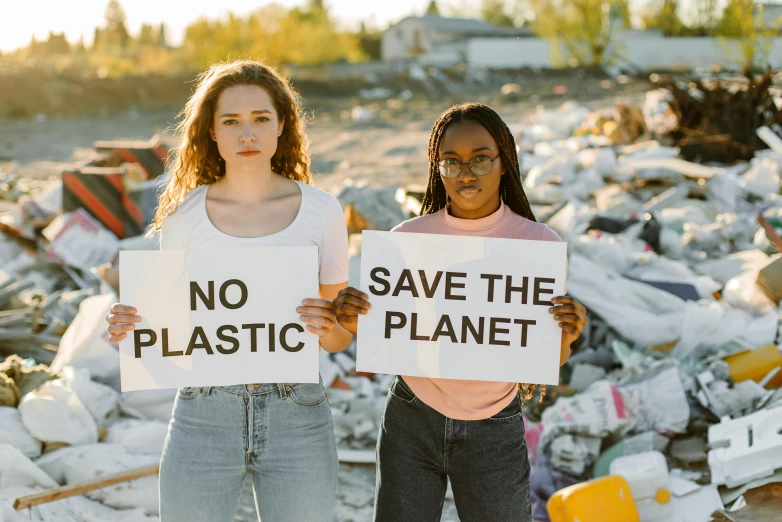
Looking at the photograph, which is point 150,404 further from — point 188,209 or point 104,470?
point 188,209

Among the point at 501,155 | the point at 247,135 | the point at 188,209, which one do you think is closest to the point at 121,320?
the point at 188,209

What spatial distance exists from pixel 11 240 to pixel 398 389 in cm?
575

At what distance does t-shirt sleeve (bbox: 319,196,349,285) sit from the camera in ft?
6.93

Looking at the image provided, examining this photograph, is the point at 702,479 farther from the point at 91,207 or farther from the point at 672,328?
the point at 91,207

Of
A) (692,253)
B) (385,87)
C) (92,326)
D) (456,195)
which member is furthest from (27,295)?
(385,87)

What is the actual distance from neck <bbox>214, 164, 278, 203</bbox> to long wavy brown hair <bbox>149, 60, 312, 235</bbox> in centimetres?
12

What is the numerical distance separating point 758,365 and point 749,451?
0.97m

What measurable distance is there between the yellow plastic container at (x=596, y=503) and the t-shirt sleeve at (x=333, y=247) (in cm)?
156

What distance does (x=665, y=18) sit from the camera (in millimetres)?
50875

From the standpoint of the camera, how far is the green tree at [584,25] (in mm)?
40219

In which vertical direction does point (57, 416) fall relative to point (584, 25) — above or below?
below

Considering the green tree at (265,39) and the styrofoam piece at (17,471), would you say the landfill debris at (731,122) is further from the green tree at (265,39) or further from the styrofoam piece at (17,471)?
the green tree at (265,39)

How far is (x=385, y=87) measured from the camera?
3114 cm

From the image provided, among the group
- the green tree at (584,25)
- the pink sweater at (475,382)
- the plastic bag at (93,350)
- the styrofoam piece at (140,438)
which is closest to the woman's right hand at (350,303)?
the pink sweater at (475,382)
